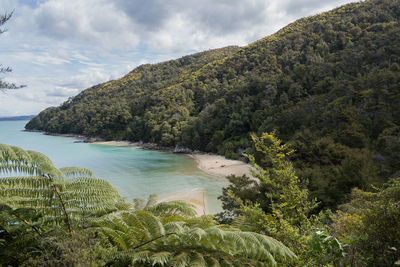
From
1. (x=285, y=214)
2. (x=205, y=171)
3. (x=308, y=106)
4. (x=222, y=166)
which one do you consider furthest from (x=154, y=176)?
(x=285, y=214)

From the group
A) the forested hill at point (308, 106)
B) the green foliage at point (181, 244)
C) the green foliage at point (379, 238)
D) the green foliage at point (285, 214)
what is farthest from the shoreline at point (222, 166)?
the green foliage at point (379, 238)

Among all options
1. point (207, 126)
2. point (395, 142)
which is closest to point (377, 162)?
point (395, 142)

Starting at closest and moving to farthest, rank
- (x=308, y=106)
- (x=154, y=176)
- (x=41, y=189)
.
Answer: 1. (x=41, y=189)
2. (x=154, y=176)
3. (x=308, y=106)

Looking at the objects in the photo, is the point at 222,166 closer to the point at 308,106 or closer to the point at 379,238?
the point at 308,106

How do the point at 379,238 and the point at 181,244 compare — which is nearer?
the point at 379,238

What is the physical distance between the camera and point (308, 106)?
27.4m

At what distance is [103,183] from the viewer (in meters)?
3.13

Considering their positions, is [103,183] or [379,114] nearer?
[103,183]

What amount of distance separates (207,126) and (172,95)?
21.1 meters

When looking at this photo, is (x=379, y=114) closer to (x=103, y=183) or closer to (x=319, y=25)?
(x=103, y=183)

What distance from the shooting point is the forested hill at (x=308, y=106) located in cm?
1595

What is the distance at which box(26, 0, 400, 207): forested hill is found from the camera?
16.0 meters

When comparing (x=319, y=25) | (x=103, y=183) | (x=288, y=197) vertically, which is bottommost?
(x=288, y=197)

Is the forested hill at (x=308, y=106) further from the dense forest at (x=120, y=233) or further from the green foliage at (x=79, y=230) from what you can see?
the green foliage at (x=79, y=230)
